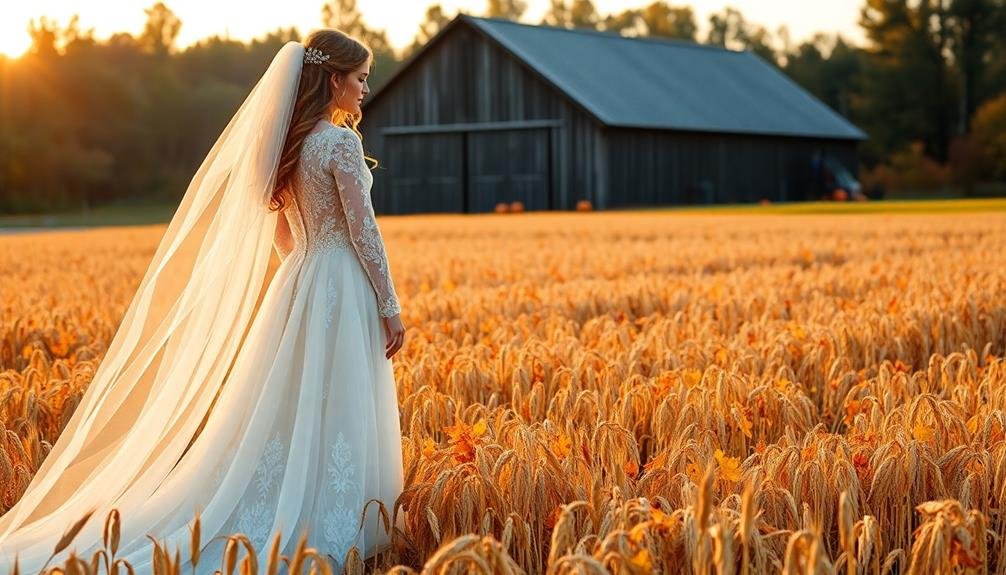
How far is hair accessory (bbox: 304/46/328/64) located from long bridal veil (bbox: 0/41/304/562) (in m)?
0.03

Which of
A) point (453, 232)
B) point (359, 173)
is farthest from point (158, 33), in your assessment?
point (359, 173)

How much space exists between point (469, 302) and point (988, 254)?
6253mm

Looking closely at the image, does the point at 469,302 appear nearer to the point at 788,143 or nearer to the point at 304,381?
the point at 304,381

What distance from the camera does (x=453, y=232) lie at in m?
23.8

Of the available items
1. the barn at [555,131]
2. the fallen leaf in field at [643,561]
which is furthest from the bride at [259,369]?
the barn at [555,131]

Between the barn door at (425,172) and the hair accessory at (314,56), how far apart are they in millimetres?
37171

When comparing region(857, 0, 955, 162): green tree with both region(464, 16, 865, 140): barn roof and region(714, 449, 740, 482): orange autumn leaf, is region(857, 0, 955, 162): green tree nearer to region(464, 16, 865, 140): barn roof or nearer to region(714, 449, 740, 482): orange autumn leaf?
region(464, 16, 865, 140): barn roof

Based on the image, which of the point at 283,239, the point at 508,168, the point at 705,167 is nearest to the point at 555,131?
the point at 508,168

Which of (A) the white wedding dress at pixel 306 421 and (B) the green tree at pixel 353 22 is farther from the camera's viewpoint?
(B) the green tree at pixel 353 22

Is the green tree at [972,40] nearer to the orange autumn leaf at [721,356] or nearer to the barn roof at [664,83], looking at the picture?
the barn roof at [664,83]

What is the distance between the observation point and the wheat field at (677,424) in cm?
297

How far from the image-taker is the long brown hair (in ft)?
13.8

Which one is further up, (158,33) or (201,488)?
(158,33)

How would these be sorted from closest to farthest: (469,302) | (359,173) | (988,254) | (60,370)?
1. (359,173)
2. (60,370)
3. (469,302)
4. (988,254)
